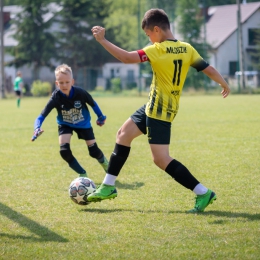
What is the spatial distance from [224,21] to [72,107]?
49.9 m

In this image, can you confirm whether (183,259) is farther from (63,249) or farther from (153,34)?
(153,34)

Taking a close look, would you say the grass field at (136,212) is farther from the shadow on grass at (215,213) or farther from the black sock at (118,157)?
the black sock at (118,157)

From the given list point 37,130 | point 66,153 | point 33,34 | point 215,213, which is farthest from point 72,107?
point 33,34

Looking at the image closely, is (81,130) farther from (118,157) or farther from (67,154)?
(118,157)

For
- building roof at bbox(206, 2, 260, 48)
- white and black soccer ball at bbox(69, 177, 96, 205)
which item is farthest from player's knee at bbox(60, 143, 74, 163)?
building roof at bbox(206, 2, 260, 48)

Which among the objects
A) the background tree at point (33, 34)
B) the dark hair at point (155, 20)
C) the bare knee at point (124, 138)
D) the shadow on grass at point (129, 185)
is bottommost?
the shadow on grass at point (129, 185)

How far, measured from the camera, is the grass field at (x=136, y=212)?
441cm

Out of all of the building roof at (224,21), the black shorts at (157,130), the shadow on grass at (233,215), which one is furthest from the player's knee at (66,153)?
the building roof at (224,21)

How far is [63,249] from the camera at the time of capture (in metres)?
4.43

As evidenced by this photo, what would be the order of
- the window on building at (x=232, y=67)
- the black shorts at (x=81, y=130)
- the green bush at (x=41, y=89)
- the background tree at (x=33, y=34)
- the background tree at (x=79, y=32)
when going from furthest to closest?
1. the window on building at (x=232, y=67)
2. the background tree at (x=33, y=34)
3. the background tree at (x=79, y=32)
4. the green bush at (x=41, y=89)
5. the black shorts at (x=81, y=130)

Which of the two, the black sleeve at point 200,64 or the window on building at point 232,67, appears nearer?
the black sleeve at point 200,64

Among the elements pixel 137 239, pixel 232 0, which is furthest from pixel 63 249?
pixel 232 0

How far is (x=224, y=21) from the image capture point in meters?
55.4

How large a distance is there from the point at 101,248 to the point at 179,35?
40139 millimetres
